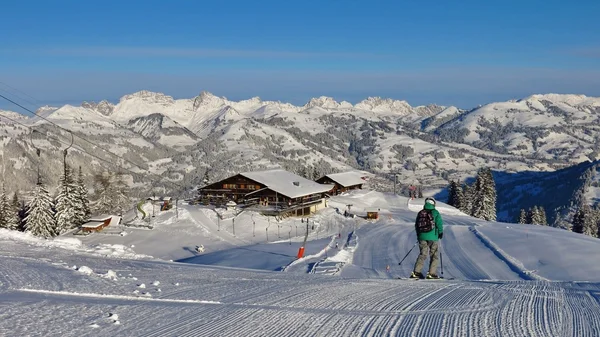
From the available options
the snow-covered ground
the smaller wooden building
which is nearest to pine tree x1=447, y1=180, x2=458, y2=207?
the smaller wooden building

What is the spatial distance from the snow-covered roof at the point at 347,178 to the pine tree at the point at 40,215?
46.9 m

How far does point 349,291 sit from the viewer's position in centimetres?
979

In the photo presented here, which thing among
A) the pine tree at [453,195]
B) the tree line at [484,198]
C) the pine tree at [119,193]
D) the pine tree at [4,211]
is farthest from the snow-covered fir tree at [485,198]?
the pine tree at [4,211]

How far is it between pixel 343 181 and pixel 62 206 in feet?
153

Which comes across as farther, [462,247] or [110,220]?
[110,220]

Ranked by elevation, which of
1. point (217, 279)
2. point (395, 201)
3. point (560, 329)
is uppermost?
point (560, 329)

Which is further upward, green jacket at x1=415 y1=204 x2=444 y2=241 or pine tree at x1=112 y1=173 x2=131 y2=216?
green jacket at x1=415 y1=204 x2=444 y2=241

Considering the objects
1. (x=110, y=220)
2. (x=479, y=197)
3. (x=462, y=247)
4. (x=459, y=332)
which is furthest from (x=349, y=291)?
(x=479, y=197)

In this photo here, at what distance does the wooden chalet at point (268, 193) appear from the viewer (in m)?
60.4

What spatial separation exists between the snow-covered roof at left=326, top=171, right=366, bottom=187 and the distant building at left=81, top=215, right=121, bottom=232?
4188cm

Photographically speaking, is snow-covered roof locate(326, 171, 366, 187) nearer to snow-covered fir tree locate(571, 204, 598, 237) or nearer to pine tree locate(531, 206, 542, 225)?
pine tree locate(531, 206, 542, 225)

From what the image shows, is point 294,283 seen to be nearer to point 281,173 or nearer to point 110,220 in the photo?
point 110,220

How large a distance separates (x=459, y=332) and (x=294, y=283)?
455 centimetres

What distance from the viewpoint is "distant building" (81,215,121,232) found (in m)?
48.3
